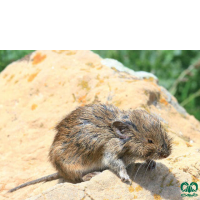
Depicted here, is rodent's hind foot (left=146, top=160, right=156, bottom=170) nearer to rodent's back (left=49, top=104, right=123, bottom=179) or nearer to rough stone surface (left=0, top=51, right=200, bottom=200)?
rough stone surface (left=0, top=51, right=200, bottom=200)

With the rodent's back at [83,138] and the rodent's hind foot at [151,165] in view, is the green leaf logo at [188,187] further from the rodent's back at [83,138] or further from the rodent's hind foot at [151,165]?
the rodent's back at [83,138]

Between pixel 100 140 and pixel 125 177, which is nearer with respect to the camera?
pixel 125 177

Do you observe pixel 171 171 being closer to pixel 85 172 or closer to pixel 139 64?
pixel 85 172

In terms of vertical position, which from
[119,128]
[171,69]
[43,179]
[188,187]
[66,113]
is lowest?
[171,69]

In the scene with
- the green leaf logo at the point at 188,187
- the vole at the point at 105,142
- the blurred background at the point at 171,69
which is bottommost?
the blurred background at the point at 171,69

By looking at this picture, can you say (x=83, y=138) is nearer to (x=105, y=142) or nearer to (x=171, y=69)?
(x=105, y=142)

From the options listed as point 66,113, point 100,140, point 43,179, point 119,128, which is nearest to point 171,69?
point 66,113

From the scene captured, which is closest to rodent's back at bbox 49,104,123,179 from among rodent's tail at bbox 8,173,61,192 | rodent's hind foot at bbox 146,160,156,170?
rodent's tail at bbox 8,173,61,192

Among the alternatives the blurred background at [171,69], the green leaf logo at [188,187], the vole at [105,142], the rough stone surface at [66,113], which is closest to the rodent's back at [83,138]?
the vole at [105,142]
